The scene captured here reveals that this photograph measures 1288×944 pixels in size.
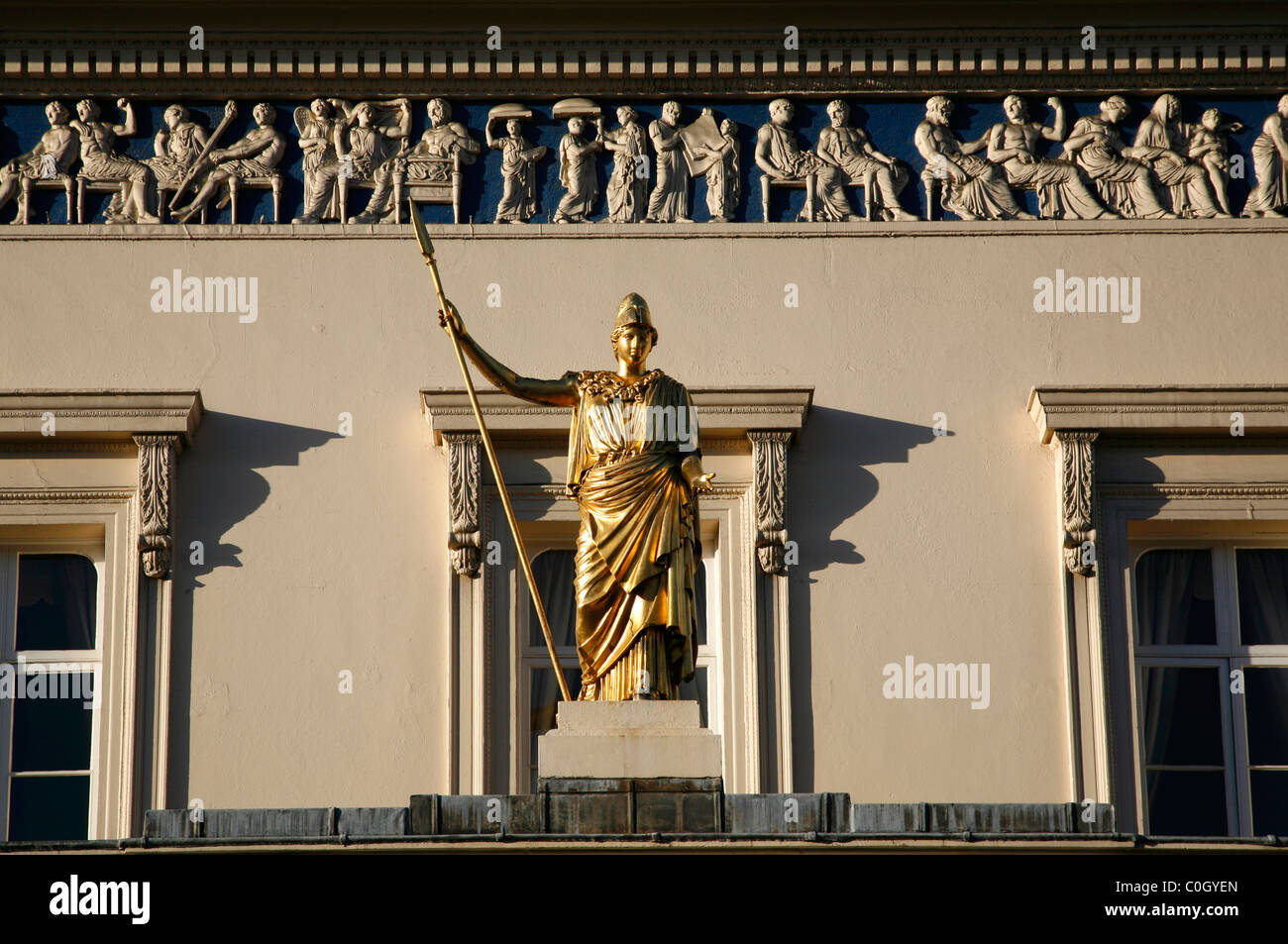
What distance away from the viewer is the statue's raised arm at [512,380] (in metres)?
11.1

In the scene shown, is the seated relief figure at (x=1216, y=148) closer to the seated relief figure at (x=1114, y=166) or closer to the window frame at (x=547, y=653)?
the seated relief figure at (x=1114, y=166)

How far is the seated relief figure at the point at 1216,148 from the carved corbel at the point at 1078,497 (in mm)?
1742

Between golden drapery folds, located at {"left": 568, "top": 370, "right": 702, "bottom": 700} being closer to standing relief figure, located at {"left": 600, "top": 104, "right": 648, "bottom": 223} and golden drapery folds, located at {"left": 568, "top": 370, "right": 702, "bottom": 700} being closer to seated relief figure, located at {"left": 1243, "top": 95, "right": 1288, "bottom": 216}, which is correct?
standing relief figure, located at {"left": 600, "top": 104, "right": 648, "bottom": 223}

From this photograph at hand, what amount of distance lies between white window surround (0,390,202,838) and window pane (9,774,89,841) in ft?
0.52

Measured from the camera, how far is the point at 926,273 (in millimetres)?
13852

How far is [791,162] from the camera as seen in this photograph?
46.2 feet

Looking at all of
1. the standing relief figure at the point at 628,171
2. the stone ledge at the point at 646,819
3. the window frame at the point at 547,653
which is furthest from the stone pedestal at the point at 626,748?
the standing relief figure at the point at 628,171

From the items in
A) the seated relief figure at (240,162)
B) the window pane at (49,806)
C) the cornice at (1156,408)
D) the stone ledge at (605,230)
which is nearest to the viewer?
the window pane at (49,806)

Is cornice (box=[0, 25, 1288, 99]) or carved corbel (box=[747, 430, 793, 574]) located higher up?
cornice (box=[0, 25, 1288, 99])

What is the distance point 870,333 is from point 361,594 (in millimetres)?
3047

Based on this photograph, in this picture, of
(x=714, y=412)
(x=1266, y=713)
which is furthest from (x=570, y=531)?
(x=1266, y=713)

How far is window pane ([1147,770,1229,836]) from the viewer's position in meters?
13.0

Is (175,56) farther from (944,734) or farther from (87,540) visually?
(944,734)

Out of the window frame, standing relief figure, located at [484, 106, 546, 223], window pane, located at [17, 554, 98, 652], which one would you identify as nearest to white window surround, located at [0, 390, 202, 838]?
window pane, located at [17, 554, 98, 652]
